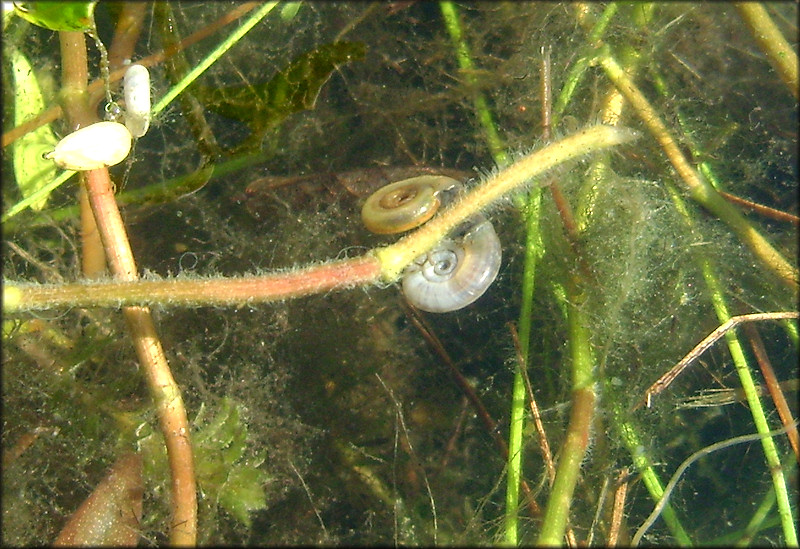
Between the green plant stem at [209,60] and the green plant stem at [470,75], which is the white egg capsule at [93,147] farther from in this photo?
the green plant stem at [470,75]

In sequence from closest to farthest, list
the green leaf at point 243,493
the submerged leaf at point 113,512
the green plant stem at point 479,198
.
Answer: the green plant stem at point 479,198 → the submerged leaf at point 113,512 → the green leaf at point 243,493

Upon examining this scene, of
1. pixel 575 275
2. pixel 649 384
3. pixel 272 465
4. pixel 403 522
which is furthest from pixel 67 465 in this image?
pixel 649 384

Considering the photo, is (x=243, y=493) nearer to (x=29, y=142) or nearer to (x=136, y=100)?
(x=136, y=100)

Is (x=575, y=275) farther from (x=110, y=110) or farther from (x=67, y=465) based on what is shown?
(x=67, y=465)

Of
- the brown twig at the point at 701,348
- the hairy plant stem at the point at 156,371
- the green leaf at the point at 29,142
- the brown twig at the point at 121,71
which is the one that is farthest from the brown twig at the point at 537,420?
the green leaf at the point at 29,142

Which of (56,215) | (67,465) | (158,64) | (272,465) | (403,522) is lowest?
(403,522)

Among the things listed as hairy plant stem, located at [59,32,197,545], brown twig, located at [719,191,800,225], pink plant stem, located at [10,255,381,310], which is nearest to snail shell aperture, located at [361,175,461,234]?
pink plant stem, located at [10,255,381,310]

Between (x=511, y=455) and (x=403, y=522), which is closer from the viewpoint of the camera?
(x=511, y=455)
